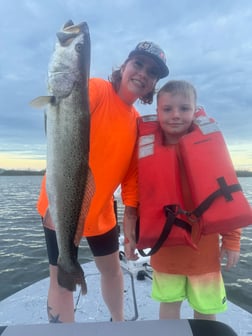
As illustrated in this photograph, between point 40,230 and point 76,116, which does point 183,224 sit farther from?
point 40,230

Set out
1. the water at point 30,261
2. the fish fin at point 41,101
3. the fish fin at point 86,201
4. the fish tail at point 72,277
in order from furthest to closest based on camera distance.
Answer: the water at point 30,261 < the fish tail at point 72,277 < the fish fin at point 86,201 < the fish fin at point 41,101

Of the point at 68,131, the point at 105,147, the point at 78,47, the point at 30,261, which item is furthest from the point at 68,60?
the point at 30,261

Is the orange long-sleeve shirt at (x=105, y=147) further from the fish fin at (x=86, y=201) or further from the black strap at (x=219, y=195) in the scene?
the black strap at (x=219, y=195)

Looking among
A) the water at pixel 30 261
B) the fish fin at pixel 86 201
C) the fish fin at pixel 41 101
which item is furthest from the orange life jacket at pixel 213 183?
the water at pixel 30 261

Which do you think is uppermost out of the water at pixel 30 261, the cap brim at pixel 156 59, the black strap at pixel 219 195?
the cap brim at pixel 156 59

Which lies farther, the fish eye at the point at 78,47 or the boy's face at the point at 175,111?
the boy's face at the point at 175,111

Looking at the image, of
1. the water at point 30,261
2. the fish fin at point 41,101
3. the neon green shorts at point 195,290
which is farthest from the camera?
the water at point 30,261

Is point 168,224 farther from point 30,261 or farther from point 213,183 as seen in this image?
point 30,261

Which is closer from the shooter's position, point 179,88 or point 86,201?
point 86,201

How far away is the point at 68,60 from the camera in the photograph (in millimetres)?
2531

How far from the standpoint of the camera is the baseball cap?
347 cm

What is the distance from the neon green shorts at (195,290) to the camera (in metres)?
3.33

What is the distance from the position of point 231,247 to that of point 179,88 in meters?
1.75

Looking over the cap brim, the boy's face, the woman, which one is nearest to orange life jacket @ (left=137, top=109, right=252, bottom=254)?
the boy's face
